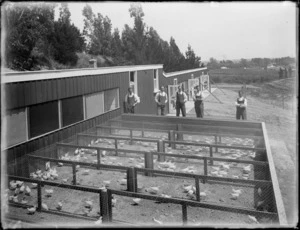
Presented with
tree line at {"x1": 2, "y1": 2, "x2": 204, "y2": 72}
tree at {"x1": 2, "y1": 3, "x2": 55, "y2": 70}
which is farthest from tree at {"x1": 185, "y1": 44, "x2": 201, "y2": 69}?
tree at {"x1": 2, "y1": 3, "x2": 55, "y2": 70}

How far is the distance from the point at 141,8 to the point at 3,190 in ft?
5.51

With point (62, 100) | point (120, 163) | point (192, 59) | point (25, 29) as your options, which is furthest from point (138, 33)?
point (120, 163)

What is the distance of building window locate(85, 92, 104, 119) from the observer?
16.7ft

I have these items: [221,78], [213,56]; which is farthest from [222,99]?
[213,56]

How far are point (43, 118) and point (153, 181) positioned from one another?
74.8 inches

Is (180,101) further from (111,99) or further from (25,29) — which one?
(25,29)

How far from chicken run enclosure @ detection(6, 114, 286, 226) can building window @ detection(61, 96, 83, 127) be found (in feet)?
1.68

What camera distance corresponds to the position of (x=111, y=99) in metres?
5.60

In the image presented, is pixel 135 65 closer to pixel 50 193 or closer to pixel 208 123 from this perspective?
pixel 208 123

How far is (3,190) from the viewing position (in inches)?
83.8

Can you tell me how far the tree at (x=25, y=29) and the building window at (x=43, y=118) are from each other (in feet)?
1.90

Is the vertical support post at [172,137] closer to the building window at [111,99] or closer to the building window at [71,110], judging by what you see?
the building window at [111,99]

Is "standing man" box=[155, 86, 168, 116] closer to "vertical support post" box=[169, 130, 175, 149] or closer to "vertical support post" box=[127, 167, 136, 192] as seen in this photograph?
"vertical support post" box=[169, 130, 175, 149]

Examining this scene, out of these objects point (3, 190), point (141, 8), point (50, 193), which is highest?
point (141, 8)
